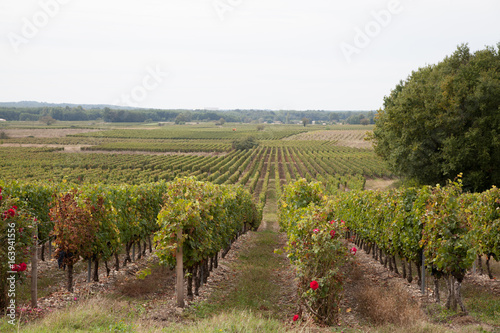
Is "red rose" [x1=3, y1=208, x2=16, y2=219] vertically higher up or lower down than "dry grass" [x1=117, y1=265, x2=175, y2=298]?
higher up

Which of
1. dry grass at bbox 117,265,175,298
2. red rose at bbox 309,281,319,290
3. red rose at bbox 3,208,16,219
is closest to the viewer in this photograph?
red rose at bbox 309,281,319,290

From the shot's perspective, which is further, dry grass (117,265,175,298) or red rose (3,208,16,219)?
dry grass (117,265,175,298)

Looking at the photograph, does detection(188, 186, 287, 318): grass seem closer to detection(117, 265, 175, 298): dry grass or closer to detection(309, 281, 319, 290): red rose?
detection(309, 281, 319, 290): red rose

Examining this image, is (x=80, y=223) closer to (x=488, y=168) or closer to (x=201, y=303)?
(x=201, y=303)

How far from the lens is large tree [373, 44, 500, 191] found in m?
22.5

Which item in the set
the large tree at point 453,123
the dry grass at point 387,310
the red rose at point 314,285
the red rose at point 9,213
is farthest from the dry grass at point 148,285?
the large tree at point 453,123

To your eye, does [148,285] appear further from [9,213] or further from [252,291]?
[9,213]

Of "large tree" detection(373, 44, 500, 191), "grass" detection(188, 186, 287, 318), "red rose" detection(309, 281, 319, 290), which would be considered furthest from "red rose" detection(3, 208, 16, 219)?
"large tree" detection(373, 44, 500, 191)

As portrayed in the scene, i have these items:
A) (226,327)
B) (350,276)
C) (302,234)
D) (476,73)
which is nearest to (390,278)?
(350,276)

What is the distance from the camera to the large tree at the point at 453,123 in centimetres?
2250

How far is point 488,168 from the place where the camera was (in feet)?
75.8

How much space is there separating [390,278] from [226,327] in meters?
8.61

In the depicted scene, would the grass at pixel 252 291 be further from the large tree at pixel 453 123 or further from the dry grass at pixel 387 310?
the large tree at pixel 453 123

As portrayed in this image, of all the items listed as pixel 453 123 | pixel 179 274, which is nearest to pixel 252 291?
pixel 179 274
